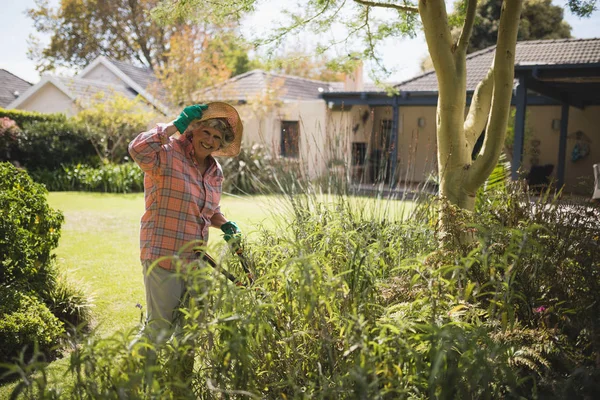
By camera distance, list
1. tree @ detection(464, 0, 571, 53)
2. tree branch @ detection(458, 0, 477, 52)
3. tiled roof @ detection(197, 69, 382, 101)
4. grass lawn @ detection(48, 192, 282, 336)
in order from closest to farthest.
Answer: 1. tree branch @ detection(458, 0, 477, 52)
2. grass lawn @ detection(48, 192, 282, 336)
3. tiled roof @ detection(197, 69, 382, 101)
4. tree @ detection(464, 0, 571, 53)

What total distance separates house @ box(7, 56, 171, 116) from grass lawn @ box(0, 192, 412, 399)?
28.7 feet

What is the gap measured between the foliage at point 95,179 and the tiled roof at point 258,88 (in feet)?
17.0

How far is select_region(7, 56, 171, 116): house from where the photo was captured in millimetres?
23133

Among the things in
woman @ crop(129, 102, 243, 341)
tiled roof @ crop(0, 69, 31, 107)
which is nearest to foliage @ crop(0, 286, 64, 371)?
woman @ crop(129, 102, 243, 341)

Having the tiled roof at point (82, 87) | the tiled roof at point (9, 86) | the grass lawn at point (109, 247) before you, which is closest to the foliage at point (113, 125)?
the tiled roof at point (82, 87)

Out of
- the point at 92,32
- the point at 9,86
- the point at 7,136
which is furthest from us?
the point at 92,32

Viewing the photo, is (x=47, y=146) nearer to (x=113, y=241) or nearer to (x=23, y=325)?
(x=113, y=241)

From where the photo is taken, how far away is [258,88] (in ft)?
73.7

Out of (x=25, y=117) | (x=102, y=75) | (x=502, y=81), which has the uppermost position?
(x=102, y=75)

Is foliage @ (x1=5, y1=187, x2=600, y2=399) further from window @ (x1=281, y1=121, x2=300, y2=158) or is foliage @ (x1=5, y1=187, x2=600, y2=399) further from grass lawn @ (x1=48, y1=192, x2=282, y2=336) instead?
window @ (x1=281, y1=121, x2=300, y2=158)

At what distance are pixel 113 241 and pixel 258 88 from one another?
1455 centimetres

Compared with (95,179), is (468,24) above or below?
above

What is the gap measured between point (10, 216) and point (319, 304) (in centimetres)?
309

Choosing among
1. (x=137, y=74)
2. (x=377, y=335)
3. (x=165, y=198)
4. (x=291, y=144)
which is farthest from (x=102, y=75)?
(x=377, y=335)
